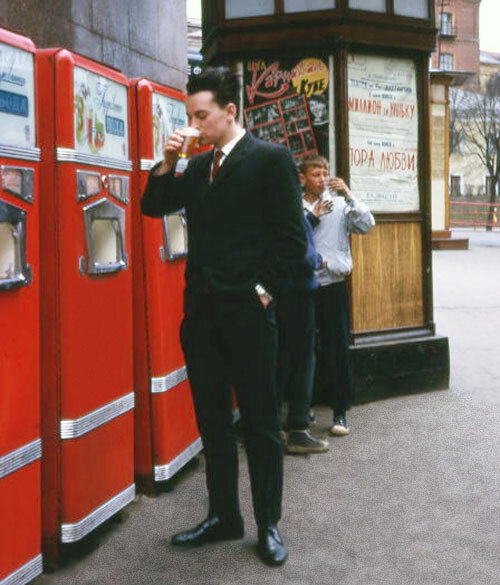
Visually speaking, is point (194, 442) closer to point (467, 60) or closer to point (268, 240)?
point (268, 240)

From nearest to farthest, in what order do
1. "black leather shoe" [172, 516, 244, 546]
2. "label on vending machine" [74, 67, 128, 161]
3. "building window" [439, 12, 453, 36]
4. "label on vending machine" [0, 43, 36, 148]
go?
"label on vending machine" [0, 43, 36, 148] → "label on vending machine" [74, 67, 128, 161] → "black leather shoe" [172, 516, 244, 546] → "building window" [439, 12, 453, 36]

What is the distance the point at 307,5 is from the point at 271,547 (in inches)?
159

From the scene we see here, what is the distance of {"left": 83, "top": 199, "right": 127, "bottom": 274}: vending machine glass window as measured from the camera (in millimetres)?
3338

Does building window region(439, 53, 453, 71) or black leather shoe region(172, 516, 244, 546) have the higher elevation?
building window region(439, 53, 453, 71)

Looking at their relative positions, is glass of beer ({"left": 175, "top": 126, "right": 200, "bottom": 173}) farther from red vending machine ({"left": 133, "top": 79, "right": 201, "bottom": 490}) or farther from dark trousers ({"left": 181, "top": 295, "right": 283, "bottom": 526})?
red vending machine ({"left": 133, "top": 79, "right": 201, "bottom": 490})

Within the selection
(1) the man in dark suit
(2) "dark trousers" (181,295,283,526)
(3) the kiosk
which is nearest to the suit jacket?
(1) the man in dark suit

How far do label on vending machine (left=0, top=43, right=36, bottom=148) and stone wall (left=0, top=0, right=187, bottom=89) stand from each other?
1654 millimetres

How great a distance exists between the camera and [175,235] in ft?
14.0

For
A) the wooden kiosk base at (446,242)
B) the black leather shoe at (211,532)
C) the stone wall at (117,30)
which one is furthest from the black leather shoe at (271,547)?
the wooden kiosk base at (446,242)

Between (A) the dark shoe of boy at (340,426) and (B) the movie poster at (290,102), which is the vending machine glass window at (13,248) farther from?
(B) the movie poster at (290,102)

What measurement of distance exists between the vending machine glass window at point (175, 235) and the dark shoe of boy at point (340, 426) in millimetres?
1680

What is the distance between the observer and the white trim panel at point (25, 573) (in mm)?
2889

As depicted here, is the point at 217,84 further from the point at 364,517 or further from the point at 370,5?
the point at 370,5

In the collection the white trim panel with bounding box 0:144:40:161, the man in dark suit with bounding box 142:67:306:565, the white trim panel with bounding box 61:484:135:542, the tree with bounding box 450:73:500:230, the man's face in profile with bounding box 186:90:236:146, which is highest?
the tree with bounding box 450:73:500:230
